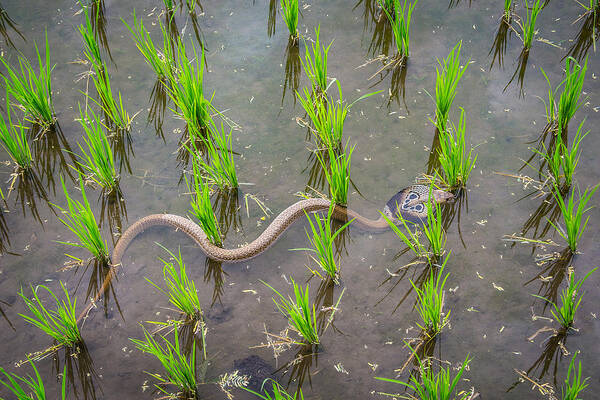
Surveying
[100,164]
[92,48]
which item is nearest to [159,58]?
[92,48]

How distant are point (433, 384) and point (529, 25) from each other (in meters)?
3.74

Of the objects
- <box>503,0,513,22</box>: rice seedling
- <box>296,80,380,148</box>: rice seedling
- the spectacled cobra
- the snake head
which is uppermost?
<box>503,0,513,22</box>: rice seedling

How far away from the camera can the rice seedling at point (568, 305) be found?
11.0 feet

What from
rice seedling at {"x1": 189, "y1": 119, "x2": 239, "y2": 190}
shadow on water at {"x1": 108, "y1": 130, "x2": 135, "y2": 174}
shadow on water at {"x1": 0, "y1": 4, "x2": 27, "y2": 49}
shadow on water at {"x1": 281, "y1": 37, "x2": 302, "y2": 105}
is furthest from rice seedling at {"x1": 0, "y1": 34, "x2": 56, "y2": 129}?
shadow on water at {"x1": 281, "y1": 37, "x2": 302, "y2": 105}

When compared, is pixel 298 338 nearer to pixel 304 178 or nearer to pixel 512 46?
pixel 304 178

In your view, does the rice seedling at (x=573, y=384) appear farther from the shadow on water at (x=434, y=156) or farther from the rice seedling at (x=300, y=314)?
the shadow on water at (x=434, y=156)

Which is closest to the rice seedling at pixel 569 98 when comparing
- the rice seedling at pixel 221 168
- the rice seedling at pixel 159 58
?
the rice seedling at pixel 221 168

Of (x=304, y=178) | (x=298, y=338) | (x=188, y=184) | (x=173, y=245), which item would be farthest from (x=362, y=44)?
(x=298, y=338)

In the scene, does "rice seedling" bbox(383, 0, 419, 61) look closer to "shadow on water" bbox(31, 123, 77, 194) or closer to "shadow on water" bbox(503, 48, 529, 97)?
"shadow on water" bbox(503, 48, 529, 97)

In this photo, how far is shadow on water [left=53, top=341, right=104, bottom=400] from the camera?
356cm

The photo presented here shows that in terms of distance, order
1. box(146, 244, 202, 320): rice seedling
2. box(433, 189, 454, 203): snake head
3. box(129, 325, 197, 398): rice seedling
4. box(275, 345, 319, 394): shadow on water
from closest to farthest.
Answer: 1. box(129, 325, 197, 398): rice seedling
2. box(275, 345, 319, 394): shadow on water
3. box(146, 244, 202, 320): rice seedling
4. box(433, 189, 454, 203): snake head

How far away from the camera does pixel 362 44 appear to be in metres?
5.55

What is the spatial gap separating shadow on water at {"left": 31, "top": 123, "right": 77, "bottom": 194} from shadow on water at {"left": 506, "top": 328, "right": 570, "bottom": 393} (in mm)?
3977

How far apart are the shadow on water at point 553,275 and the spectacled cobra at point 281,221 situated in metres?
0.89
